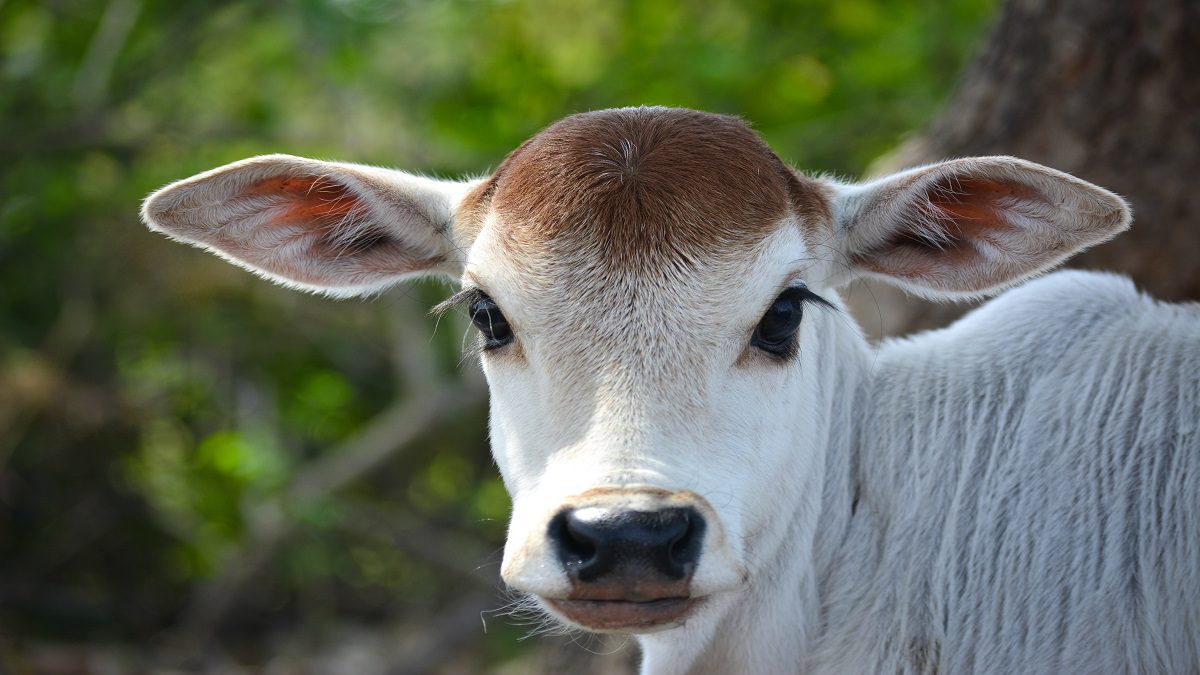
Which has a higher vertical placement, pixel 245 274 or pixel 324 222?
pixel 324 222

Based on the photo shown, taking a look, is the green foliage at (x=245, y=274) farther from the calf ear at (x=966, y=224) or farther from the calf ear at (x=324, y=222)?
the calf ear at (x=966, y=224)

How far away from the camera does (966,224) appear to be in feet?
13.4

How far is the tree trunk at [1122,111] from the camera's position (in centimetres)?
577

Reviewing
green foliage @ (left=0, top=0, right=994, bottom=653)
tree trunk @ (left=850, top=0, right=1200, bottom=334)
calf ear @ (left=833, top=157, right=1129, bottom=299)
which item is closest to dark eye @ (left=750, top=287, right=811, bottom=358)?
calf ear @ (left=833, top=157, right=1129, bottom=299)

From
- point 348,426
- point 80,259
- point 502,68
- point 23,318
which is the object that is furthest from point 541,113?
point 23,318

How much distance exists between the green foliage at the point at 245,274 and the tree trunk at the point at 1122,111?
232cm

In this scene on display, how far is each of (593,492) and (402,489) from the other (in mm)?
7210

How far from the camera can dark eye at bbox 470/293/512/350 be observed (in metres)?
3.71

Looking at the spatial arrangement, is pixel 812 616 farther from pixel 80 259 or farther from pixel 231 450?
pixel 80 259

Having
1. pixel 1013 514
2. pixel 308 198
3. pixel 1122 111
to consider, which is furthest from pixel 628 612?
pixel 1122 111

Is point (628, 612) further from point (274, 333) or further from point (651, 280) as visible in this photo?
point (274, 333)

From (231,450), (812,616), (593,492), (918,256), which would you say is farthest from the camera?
(231,450)

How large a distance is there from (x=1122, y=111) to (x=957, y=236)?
7.88 feet

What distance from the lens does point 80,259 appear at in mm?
9508
